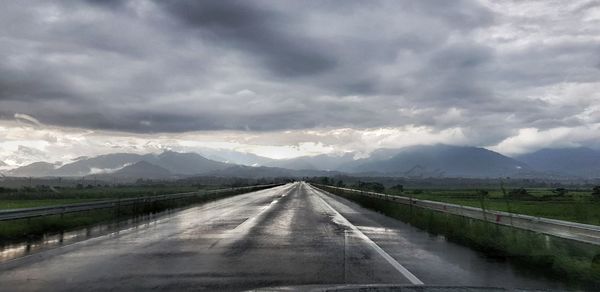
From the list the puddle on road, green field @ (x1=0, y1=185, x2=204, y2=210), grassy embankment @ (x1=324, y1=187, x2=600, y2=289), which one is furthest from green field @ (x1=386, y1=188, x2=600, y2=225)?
green field @ (x1=0, y1=185, x2=204, y2=210)

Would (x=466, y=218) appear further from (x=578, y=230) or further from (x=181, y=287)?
(x=181, y=287)

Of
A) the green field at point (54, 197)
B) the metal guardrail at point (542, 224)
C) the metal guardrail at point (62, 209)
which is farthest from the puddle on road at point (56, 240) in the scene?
the green field at point (54, 197)

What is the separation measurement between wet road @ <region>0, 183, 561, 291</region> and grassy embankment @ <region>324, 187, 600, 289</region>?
0.66 m

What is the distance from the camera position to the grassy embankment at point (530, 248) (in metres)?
9.97

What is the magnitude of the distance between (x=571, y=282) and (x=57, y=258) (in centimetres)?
1035

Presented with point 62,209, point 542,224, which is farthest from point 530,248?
point 62,209

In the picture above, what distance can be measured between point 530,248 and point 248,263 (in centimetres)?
699

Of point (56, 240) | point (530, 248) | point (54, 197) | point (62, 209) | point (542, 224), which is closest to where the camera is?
point (542, 224)

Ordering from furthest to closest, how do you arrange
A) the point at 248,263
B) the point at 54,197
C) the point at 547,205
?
the point at 54,197 < the point at 547,205 < the point at 248,263

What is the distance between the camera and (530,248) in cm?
1278

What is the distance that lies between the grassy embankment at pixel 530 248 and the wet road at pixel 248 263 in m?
0.66

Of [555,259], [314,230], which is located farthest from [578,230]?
[314,230]

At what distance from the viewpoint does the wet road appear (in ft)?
28.5

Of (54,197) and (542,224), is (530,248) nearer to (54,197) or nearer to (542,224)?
(542,224)
